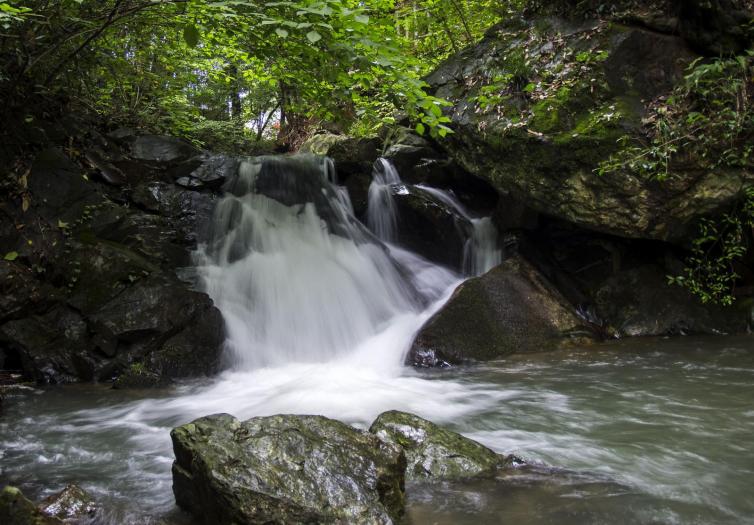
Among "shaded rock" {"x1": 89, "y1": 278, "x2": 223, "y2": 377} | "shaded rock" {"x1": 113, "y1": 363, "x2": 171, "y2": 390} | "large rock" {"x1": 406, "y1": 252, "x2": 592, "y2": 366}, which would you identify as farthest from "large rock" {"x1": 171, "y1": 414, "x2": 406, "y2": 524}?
"large rock" {"x1": 406, "y1": 252, "x2": 592, "y2": 366}

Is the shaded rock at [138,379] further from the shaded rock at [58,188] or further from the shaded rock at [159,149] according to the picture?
the shaded rock at [159,149]

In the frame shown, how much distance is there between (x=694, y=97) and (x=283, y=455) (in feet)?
20.7

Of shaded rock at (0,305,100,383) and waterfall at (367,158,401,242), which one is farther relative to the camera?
waterfall at (367,158,401,242)

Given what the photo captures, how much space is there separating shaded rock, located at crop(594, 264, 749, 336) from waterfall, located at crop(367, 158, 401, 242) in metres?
3.64

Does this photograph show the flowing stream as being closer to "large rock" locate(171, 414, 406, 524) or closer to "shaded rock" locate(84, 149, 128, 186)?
"large rock" locate(171, 414, 406, 524)

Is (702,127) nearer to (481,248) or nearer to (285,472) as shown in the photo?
(481,248)

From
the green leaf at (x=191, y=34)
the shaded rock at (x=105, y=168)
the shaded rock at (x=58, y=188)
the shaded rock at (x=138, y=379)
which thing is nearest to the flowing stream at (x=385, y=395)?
Answer: the shaded rock at (x=138, y=379)

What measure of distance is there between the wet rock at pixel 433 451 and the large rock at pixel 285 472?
0.88 feet

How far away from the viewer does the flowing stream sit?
3061mm

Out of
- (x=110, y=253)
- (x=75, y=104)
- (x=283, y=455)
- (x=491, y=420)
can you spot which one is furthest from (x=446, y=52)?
(x=283, y=455)

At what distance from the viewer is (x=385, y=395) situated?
538 centimetres

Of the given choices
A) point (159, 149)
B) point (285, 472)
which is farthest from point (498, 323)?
point (159, 149)

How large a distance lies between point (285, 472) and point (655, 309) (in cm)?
666

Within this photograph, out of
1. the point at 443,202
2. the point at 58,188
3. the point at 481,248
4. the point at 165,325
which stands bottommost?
the point at 165,325
